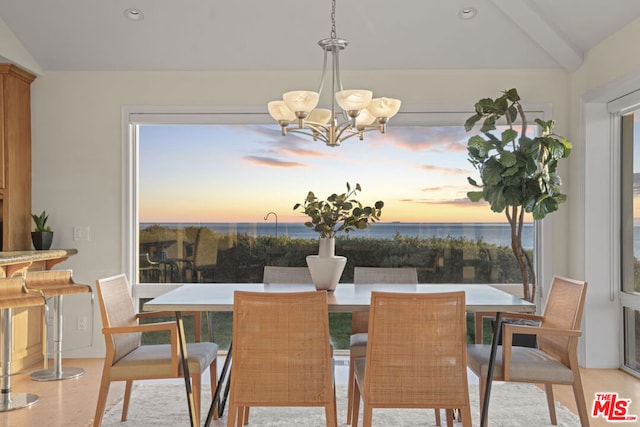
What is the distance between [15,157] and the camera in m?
4.74

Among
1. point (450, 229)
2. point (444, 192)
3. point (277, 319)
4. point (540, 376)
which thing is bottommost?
point (540, 376)

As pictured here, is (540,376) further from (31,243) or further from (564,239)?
(31,243)

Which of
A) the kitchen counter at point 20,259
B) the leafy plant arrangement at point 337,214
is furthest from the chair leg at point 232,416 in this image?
the kitchen counter at point 20,259

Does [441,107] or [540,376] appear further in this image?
[441,107]

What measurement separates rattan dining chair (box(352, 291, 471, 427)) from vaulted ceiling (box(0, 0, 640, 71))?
8.47ft

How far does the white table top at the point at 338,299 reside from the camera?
2936 millimetres

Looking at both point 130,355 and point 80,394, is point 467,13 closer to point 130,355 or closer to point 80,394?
point 130,355

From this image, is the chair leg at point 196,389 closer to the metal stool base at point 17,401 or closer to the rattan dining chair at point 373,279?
the rattan dining chair at point 373,279

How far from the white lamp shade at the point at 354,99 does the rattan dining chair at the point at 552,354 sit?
4.37ft

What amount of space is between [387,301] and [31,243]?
3567mm

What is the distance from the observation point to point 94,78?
16.3 ft

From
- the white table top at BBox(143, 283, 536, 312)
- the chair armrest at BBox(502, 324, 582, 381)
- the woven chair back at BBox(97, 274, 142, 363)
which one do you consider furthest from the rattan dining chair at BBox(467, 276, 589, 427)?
the woven chair back at BBox(97, 274, 142, 363)

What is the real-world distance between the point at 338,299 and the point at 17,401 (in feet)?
7.43

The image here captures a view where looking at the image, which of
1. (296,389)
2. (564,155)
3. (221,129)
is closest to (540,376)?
(296,389)
